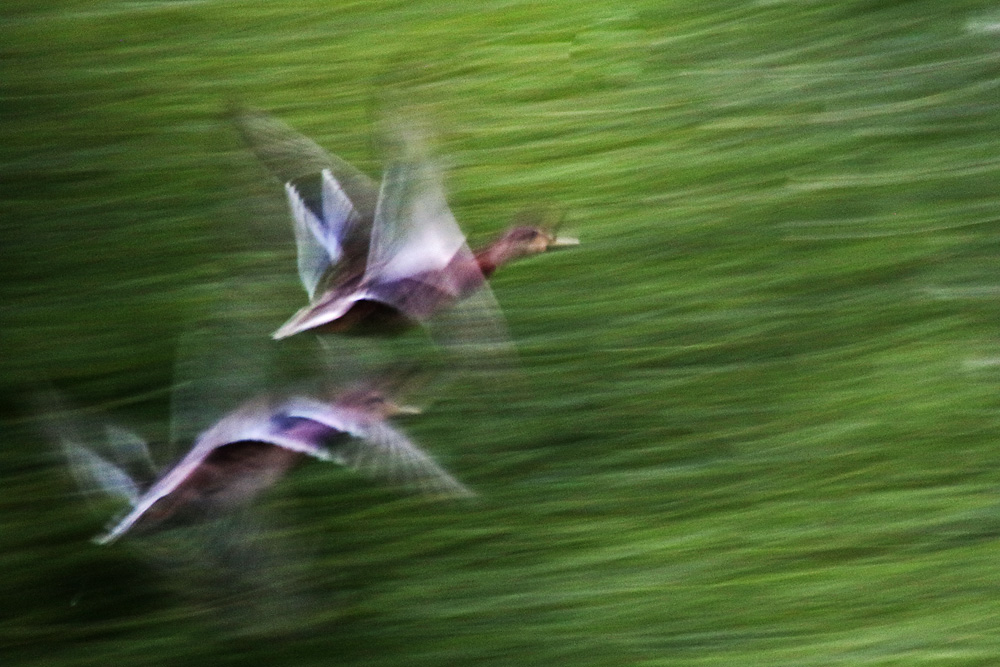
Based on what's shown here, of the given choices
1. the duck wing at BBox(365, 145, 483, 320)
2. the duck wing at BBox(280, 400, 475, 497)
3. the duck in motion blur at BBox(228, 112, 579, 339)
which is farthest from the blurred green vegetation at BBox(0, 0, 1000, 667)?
the duck wing at BBox(365, 145, 483, 320)

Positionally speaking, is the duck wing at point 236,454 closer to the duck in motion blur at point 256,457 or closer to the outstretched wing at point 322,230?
the duck in motion blur at point 256,457

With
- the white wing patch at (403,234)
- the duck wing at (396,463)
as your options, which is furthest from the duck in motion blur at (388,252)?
the duck wing at (396,463)

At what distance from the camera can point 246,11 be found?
6.49 ft

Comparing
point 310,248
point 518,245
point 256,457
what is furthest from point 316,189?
point 256,457

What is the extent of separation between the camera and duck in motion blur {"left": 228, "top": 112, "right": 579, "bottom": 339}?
1.43m

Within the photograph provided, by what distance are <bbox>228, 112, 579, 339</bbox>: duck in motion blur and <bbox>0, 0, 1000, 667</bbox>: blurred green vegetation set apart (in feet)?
0.48

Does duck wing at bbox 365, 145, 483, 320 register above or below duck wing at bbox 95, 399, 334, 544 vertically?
above

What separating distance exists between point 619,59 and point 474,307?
1.59 ft

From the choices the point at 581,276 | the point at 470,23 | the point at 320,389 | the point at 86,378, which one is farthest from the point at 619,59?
the point at 86,378

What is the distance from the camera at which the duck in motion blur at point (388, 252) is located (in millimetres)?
1431

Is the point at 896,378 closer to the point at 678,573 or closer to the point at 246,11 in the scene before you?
the point at 678,573

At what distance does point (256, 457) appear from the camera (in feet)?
4.65

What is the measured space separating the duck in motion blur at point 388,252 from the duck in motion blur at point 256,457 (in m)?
0.09

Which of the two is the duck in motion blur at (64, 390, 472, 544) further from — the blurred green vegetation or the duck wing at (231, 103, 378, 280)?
the duck wing at (231, 103, 378, 280)
